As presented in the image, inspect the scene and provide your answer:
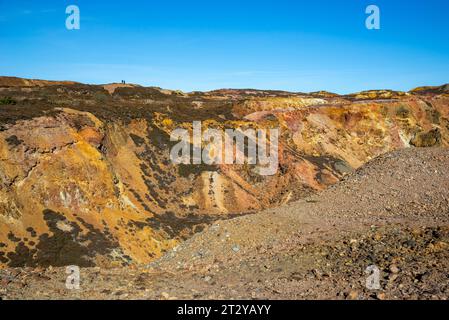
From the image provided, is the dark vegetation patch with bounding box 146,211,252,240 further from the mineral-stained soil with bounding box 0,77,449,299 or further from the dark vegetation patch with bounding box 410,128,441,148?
the dark vegetation patch with bounding box 410,128,441,148

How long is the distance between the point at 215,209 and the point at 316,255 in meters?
27.3

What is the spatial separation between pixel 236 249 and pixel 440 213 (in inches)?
369

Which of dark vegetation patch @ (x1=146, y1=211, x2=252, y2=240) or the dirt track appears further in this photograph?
dark vegetation patch @ (x1=146, y1=211, x2=252, y2=240)

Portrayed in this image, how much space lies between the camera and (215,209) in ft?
133

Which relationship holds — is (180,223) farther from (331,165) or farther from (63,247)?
(331,165)

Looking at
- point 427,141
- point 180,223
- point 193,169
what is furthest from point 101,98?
point 427,141

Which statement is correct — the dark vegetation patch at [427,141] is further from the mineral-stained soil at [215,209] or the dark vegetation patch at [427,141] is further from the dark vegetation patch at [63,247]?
the dark vegetation patch at [63,247]

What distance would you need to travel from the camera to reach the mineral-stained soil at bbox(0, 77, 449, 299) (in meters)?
11.6

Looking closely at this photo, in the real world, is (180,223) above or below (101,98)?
below

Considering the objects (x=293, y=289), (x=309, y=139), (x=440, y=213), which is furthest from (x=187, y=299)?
(x=309, y=139)

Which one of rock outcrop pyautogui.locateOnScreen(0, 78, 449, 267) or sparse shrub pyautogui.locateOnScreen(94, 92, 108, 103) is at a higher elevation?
sparse shrub pyautogui.locateOnScreen(94, 92, 108, 103)

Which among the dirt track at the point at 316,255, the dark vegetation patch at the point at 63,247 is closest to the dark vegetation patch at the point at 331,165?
the dirt track at the point at 316,255

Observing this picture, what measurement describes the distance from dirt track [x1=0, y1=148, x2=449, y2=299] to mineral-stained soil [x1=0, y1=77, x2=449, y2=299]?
0.21 feet

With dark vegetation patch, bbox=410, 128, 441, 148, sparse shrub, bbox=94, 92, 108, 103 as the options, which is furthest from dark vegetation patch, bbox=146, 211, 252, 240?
sparse shrub, bbox=94, 92, 108, 103
